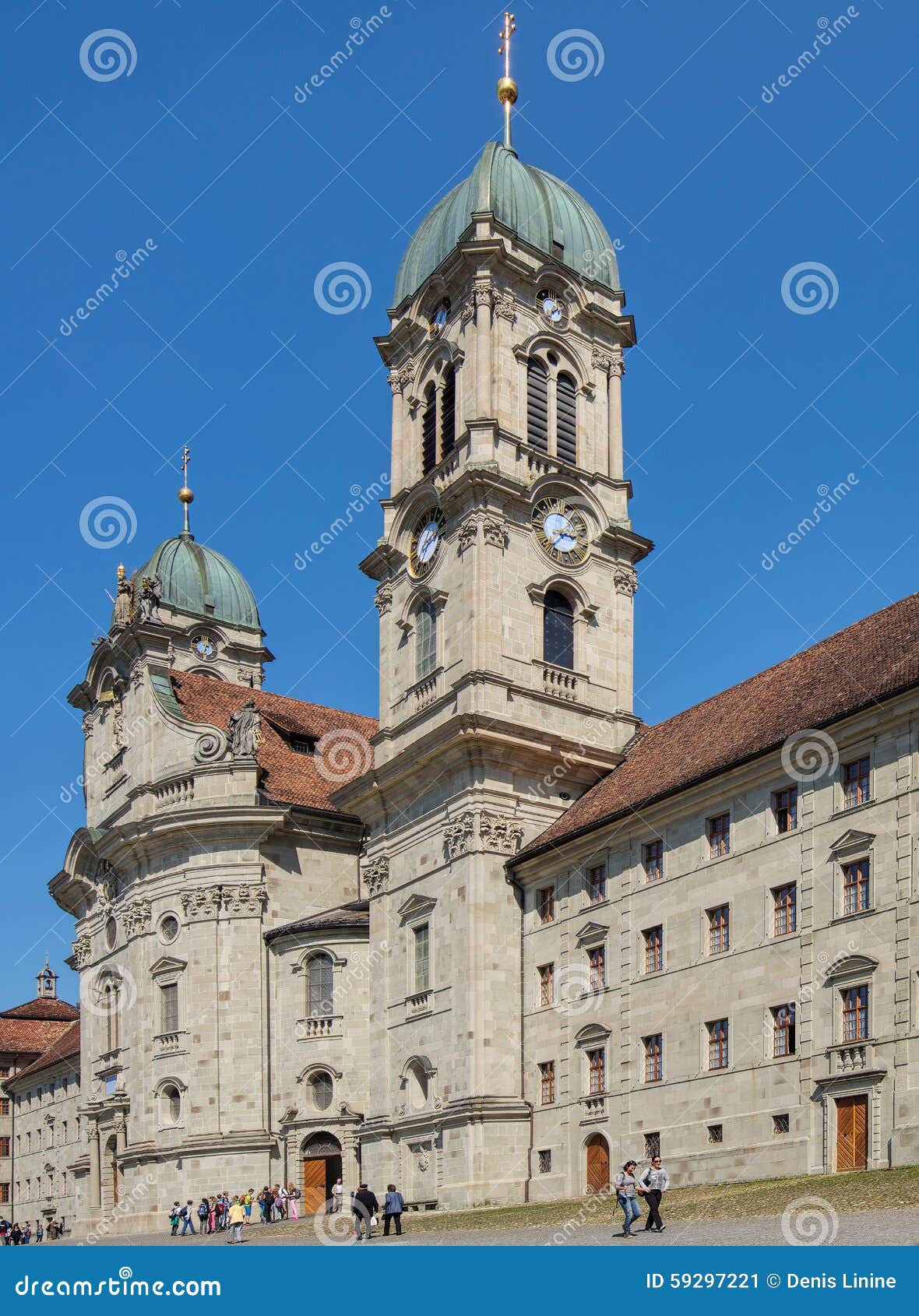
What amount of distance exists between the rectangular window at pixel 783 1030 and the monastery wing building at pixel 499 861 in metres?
0.08

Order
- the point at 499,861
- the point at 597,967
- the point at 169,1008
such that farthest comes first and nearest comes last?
1. the point at 169,1008
2. the point at 499,861
3. the point at 597,967

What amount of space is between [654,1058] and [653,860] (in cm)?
534

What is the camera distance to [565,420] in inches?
2232

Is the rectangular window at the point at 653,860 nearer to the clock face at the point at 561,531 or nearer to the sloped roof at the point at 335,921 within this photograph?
the clock face at the point at 561,531

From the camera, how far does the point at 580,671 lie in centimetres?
5328

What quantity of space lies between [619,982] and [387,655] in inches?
672

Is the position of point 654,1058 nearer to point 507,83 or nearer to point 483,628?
point 483,628

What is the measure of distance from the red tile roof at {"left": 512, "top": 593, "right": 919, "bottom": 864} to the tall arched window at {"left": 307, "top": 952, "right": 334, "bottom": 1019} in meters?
12.4

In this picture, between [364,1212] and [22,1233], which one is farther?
[22,1233]

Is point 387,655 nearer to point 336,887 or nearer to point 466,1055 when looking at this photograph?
point 336,887

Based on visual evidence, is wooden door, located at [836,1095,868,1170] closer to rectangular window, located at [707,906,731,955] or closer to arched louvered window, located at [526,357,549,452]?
rectangular window, located at [707,906,731,955]

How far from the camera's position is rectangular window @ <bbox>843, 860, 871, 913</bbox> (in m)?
36.1

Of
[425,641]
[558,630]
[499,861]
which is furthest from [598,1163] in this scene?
[425,641]

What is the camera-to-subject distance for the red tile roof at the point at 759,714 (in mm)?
38719
